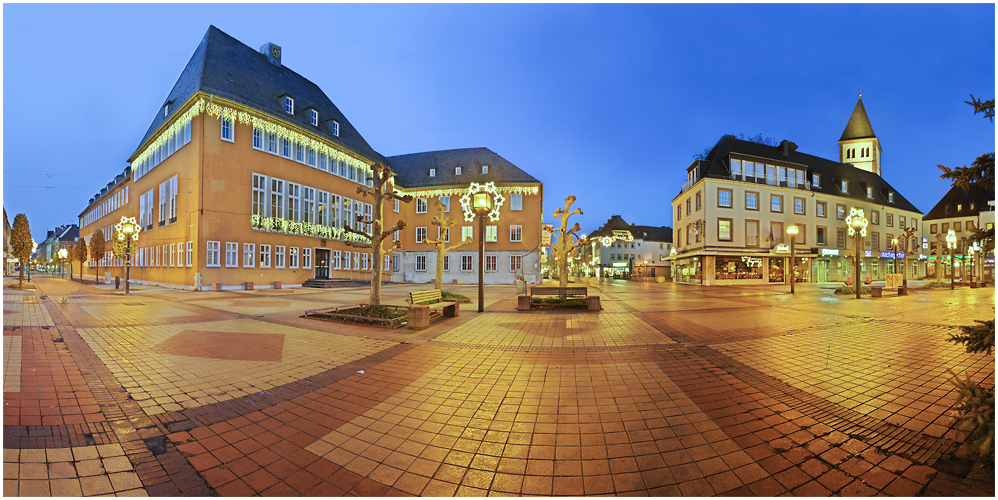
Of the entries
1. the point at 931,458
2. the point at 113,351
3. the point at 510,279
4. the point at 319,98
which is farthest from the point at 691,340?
the point at 319,98

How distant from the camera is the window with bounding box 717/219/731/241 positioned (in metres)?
38.3

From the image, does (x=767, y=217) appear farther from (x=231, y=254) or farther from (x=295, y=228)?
(x=231, y=254)

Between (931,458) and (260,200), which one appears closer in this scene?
(931,458)

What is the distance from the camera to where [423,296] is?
37.0 feet

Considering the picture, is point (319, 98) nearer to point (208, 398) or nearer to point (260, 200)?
point (260, 200)

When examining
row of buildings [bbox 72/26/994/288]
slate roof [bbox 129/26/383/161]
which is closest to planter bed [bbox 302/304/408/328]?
row of buildings [bbox 72/26/994/288]

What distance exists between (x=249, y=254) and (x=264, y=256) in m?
1.13

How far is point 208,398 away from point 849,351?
10.2 meters

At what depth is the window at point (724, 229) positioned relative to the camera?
126ft

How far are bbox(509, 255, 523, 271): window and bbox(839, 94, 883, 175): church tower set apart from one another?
51094mm

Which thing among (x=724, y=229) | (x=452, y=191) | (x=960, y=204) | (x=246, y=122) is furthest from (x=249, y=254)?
(x=960, y=204)

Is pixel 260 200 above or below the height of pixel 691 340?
above

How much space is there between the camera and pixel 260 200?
91.9ft

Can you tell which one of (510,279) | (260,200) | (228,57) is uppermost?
(228,57)
